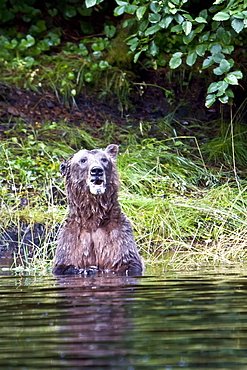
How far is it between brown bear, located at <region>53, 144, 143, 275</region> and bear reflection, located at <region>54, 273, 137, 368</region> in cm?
127

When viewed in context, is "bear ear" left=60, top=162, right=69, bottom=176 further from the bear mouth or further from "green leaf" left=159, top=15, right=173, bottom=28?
"green leaf" left=159, top=15, right=173, bottom=28

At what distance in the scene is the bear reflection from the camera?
275 cm

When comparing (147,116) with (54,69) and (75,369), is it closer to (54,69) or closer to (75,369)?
(54,69)

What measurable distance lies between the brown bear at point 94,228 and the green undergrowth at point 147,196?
34.8 inches

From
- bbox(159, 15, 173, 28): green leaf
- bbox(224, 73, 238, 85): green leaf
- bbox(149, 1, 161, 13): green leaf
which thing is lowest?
bbox(224, 73, 238, 85): green leaf

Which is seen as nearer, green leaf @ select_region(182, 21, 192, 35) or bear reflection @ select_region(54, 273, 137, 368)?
bear reflection @ select_region(54, 273, 137, 368)

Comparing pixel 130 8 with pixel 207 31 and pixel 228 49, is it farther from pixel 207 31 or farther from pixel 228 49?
pixel 228 49

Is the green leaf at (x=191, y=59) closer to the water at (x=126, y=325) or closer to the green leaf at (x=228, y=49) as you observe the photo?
the green leaf at (x=228, y=49)

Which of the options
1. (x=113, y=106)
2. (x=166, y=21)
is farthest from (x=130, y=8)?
(x=113, y=106)

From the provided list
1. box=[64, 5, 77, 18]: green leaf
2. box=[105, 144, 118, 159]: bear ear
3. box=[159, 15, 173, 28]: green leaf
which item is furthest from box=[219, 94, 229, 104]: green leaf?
box=[64, 5, 77, 18]: green leaf

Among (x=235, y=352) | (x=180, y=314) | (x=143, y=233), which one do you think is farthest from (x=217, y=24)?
(x=235, y=352)

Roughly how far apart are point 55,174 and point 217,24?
340 cm

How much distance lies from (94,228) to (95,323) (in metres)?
3.76

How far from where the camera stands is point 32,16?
1580cm
